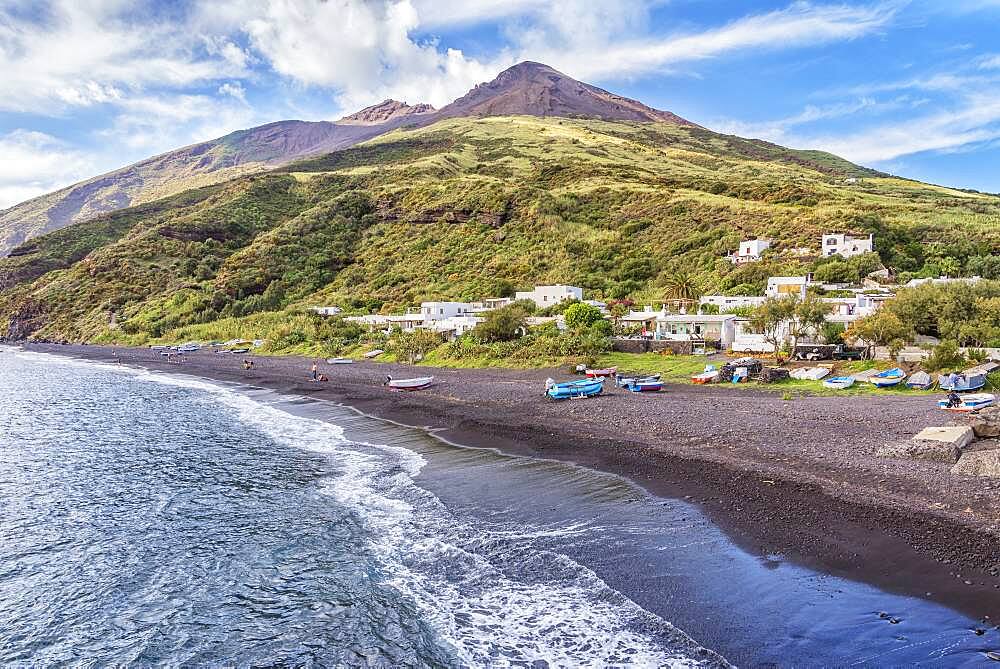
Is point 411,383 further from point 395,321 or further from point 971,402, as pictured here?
point 395,321

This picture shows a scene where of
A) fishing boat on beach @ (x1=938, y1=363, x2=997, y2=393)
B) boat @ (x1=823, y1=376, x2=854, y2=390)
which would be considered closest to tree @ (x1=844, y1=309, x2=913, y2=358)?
boat @ (x1=823, y1=376, x2=854, y2=390)

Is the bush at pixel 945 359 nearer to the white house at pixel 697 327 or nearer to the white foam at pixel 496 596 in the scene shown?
the white house at pixel 697 327

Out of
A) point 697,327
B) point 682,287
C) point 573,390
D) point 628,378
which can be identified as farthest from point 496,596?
point 682,287

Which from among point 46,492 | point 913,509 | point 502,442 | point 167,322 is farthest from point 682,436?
point 167,322

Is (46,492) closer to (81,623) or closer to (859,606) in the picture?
(81,623)

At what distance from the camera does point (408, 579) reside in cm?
1134

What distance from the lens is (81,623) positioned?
1028 centimetres

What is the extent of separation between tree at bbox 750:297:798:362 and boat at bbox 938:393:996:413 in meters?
12.4

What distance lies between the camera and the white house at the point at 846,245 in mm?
60259

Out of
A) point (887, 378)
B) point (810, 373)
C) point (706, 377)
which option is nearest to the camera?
point (887, 378)

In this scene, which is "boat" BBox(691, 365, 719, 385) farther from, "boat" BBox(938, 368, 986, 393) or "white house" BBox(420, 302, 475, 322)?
"white house" BBox(420, 302, 475, 322)

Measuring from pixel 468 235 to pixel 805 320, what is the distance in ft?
236

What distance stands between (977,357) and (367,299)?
71.8 meters

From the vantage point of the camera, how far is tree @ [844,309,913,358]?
99.4 feet
